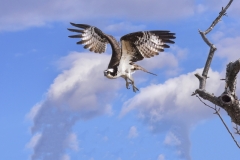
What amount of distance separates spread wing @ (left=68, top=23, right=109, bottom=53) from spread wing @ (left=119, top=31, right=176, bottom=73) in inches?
32.8

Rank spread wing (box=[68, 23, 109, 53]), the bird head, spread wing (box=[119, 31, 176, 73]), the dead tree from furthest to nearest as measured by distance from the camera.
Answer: spread wing (box=[68, 23, 109, 53]), spread wing (box=[119, 31, 176, 73]), the bird head, the dead tree

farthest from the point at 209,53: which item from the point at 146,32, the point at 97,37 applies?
the point at 97,37

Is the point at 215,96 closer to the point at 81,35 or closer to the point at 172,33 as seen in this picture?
the point at 172,33

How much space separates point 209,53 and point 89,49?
142 inches

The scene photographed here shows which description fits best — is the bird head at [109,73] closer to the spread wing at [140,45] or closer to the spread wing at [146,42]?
the spread wing at [140,45]

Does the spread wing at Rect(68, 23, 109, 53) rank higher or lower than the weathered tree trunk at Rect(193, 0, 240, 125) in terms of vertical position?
higher

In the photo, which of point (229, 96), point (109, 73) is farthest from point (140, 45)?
point (229, 96)

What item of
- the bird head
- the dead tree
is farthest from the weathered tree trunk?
the bird head

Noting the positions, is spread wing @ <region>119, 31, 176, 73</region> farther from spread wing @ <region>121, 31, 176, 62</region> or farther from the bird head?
the bird head

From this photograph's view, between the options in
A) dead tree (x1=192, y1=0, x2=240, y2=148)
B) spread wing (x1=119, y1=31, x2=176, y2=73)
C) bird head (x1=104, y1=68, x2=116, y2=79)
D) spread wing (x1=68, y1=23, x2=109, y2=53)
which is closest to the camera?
dead tree (x1=192, y1=0, x2=240, y2=148)

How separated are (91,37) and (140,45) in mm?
1191

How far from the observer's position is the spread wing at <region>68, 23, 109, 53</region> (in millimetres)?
8383

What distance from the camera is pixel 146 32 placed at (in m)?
7.74

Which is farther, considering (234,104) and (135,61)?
(135,61)
